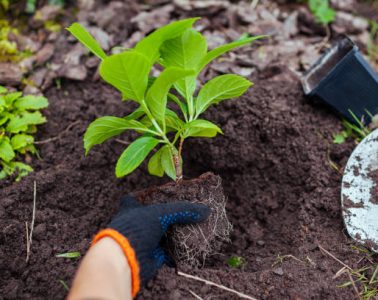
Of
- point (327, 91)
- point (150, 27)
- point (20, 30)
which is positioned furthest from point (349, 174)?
point (20, 30)

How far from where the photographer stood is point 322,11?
308 centimetres

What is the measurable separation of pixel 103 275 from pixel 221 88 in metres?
0.94

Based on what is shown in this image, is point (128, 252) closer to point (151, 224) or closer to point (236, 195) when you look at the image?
point (151, 224)

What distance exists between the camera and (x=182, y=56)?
1.81 metres

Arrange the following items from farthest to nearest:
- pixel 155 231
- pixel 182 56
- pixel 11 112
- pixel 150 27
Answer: pixel 150 27
pixel 11 112
pixel 182 56
pixel 155 231

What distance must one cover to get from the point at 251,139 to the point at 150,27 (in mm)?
1106

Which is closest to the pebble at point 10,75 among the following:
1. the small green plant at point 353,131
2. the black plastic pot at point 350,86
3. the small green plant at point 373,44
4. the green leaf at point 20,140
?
the green leaf at point 20,140

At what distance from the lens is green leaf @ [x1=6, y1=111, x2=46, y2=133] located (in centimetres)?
219

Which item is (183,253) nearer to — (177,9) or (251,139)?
(251,139)

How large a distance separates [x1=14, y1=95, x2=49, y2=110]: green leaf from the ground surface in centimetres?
14

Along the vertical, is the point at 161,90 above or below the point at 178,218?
above

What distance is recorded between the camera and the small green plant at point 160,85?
1600mm

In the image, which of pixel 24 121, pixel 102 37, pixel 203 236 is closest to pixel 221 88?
pixel 203 236

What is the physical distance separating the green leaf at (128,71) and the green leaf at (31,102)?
75cm
